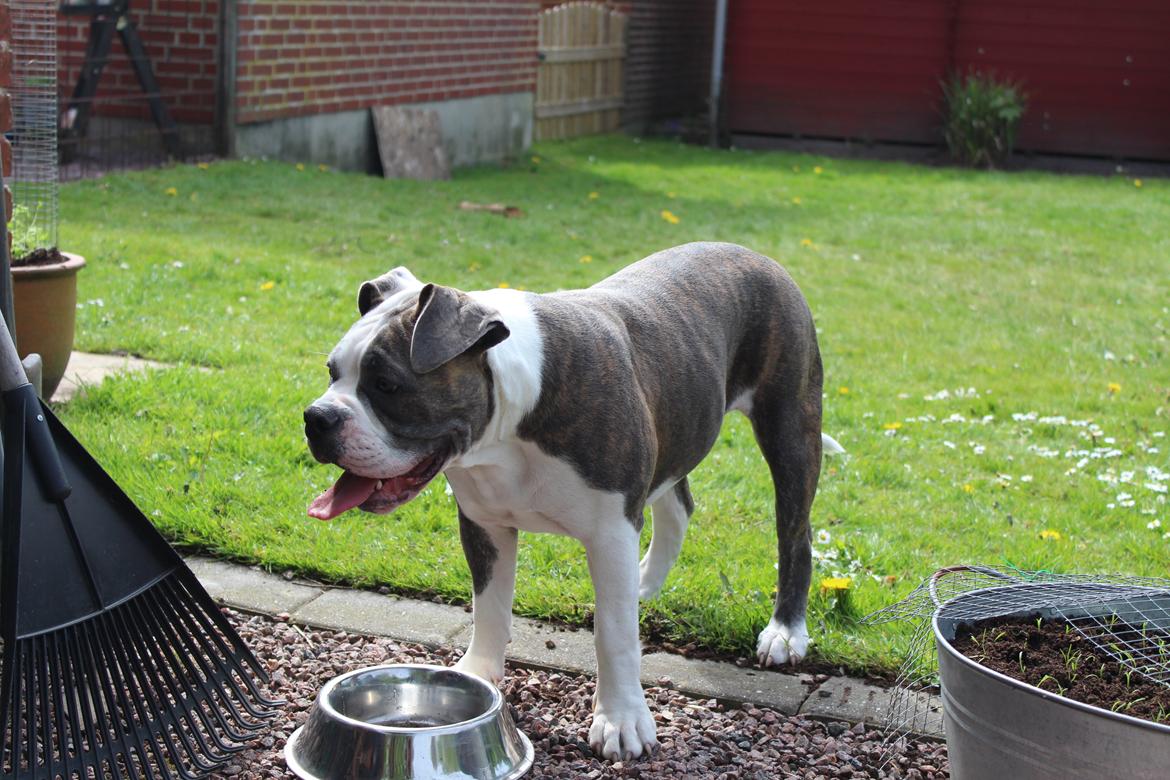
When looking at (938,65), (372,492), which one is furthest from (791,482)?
→ (938,65)

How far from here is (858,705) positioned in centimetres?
381

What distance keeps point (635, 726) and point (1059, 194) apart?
45.1 feet

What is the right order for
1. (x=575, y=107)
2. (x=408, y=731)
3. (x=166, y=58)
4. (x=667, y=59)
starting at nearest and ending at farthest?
(x=408, y=731) → (x=166, y=58) → (x=575, y=107) → (x=667, y=59)

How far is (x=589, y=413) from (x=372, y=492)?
1.83 feet

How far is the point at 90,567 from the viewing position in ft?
10.8

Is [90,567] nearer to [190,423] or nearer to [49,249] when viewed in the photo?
[190,423]

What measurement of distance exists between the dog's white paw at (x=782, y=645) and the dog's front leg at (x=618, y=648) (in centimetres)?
62

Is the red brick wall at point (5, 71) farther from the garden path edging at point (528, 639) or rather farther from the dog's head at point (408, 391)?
the dog's head at point (408, 391)

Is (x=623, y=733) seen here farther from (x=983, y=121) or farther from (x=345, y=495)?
(x=983, y=121)

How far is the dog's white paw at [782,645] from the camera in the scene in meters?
4.03

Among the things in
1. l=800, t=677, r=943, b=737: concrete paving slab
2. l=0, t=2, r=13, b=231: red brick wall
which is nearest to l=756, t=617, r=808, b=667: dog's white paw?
l=800, t=677, r=943, b=737: concrete paving slab

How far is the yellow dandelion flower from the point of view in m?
4.35

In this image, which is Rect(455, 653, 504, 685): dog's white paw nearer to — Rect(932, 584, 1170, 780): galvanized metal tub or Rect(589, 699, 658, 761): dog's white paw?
Rect(589, 699, 658, 761): dog's white paw

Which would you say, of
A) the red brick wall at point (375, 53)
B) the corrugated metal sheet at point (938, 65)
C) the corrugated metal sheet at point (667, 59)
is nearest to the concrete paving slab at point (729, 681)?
the red brick wall at point (375, 53)
